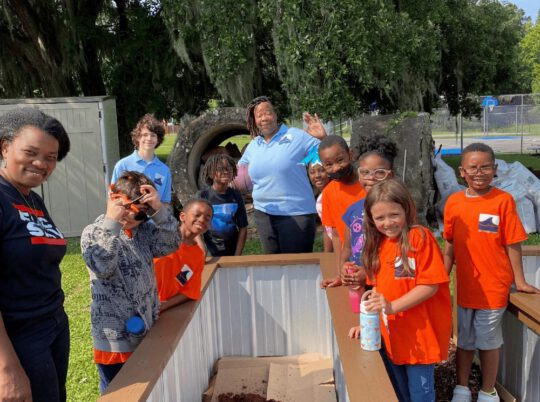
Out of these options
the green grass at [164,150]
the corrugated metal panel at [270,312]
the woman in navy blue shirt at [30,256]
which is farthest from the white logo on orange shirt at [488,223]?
the green grass at [164,150]

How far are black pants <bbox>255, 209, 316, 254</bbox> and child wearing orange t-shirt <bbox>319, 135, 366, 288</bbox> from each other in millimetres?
759

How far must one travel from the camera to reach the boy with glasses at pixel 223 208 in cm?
423

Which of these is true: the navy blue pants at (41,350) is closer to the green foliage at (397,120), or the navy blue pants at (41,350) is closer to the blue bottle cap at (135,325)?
the blue bottle cap at (135,325)

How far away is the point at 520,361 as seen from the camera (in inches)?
132

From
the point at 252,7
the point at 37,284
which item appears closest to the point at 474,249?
the point at 37,284

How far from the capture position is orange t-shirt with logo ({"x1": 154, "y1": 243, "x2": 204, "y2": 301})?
3.22 meters

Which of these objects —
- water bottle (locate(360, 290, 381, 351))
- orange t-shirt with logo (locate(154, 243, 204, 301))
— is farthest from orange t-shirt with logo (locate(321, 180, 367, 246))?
water bottle (locate(360, 290, 381, 351))

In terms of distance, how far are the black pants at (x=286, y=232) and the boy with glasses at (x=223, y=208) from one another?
0.17 metres

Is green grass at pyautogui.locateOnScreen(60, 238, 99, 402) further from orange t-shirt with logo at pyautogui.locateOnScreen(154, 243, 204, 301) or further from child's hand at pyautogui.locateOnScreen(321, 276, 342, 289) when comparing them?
child's hand at pyautogui.locateOnScreen(321, 276, 342, 289)

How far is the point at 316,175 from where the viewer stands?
12.9ft

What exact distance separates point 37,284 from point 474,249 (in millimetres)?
2211

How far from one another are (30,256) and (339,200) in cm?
184

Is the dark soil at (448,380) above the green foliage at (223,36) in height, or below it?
below

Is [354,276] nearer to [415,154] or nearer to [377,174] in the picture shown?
[377,174]
